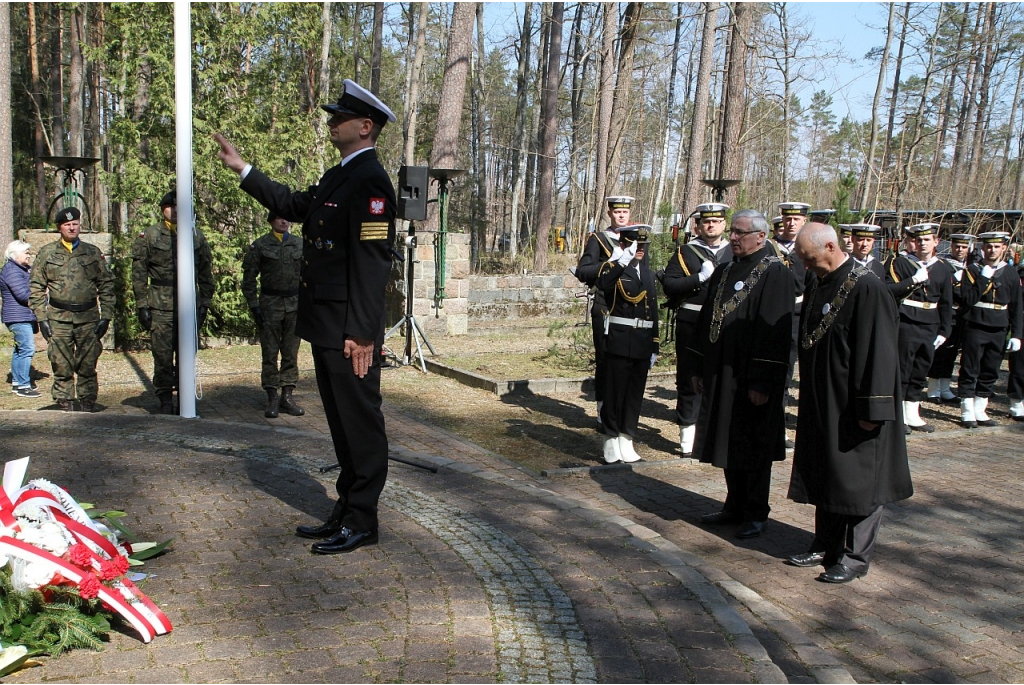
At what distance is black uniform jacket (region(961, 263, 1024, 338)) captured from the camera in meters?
10.5

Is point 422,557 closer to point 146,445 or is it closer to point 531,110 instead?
point 146,445

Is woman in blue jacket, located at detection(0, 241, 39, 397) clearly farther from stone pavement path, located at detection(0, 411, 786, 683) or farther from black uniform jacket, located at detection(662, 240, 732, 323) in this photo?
black uniform jacket, located at detection(662, 240, 732, 323)

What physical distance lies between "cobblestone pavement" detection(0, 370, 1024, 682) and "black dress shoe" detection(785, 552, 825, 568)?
0.16 ft

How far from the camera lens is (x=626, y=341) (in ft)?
25.2

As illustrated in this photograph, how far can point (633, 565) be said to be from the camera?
16.4 ft

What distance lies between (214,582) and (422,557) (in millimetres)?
1066

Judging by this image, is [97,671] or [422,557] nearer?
[97,671]

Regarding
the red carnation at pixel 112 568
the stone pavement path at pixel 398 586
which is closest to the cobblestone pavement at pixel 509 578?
the stone pavement path at pixel 398 586

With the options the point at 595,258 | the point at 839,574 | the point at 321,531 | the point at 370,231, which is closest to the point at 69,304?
the point at 595,258

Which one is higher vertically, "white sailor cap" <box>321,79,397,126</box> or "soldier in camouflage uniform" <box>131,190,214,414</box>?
"white sailor cap" <box>321,79,397,126</box>

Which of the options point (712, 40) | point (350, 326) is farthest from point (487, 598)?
point (712, 40)

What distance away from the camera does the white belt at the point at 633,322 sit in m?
7.70

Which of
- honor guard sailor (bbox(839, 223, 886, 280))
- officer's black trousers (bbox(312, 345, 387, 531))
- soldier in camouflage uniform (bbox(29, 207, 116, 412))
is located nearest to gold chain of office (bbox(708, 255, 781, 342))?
officer's black trousers (bbox(312, 345, 387, 531))

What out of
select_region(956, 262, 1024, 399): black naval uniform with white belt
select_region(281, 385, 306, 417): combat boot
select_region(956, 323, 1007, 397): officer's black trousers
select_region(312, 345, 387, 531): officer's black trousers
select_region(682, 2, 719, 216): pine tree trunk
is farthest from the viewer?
select_region(682, 2, 719, 216): pine tree trunk
